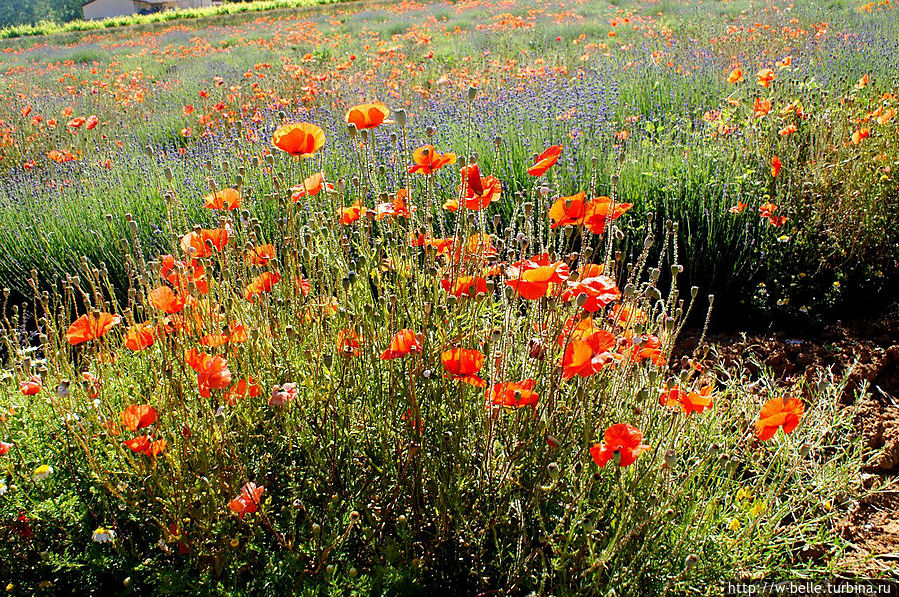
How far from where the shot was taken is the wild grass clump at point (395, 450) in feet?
4.55

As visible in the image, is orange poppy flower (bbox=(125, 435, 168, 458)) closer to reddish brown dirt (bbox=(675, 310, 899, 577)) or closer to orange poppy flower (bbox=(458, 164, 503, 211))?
orange poppy flower (bbox=(458, 164, 503, 211))

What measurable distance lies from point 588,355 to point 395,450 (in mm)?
620

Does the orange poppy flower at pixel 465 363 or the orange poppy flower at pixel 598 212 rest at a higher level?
the orange poppy flower at pixel 598 212

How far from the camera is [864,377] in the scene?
2436 mm

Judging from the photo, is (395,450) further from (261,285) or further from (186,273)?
(186,273)

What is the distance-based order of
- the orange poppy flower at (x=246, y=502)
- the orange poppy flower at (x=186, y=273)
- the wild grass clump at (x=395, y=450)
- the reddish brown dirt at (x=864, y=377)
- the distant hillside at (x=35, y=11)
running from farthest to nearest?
the distant hillside at (x=35, y=11)
the reddish brown dirt at (x=864, y=377)
the orange poppy flower at (x=186, y=273)
the wild grass clump at (x=395, y=450)
the orange poppy flower at (x=246, y=502)

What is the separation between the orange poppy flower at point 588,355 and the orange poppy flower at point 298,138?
0.83 metres

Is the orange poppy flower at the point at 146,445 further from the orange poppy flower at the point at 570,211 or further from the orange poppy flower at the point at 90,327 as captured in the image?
the orange poppy flower at the point at 570,211

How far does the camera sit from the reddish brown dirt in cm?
179

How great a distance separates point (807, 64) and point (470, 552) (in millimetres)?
5440

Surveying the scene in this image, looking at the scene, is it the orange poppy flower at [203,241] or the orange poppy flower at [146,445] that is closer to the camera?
the orange poppy flower at [146,445]

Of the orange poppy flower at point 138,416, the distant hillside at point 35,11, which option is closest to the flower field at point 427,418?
the orange poppy flower at point 138,416

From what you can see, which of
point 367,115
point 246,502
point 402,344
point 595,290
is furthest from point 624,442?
point 367,115

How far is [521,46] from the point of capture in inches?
365
